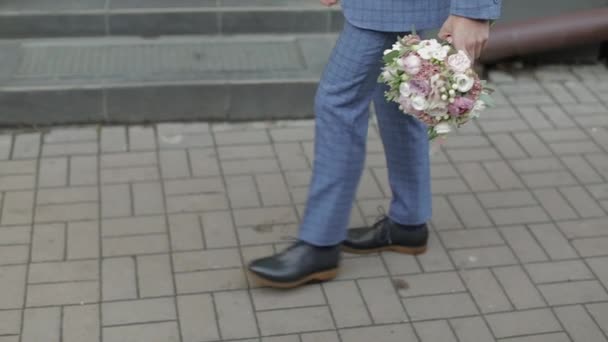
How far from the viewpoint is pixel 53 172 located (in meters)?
4.22

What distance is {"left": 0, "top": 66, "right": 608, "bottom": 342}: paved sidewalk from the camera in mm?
3303

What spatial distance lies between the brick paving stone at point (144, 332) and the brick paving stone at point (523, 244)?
4.72 feet

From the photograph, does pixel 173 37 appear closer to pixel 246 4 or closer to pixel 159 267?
pixel 246 4

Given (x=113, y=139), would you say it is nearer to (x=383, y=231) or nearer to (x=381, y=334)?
(x=383, y=231)

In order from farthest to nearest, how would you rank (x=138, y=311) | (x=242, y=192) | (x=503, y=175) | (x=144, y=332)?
(x=503, y=175) < (x=242, y=192) < (x=138, y=311) < (x=144, y=332)

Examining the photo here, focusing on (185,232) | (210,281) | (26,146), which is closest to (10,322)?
(210,281)

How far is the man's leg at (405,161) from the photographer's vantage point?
3373mm

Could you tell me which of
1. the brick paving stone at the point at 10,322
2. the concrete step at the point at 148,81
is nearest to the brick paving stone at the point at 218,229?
the brick paving stone at the point at 10,322

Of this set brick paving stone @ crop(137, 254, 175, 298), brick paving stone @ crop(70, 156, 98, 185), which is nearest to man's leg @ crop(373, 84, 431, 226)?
brick paving stone @ crop(137, 254, 175, 298)

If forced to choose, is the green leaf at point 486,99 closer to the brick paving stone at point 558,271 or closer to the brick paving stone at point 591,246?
the brick paving stone at point 558,271

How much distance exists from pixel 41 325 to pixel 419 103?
4.96 ft

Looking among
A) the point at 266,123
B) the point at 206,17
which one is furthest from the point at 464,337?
the point at 206,17

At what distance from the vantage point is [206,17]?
17.1ft

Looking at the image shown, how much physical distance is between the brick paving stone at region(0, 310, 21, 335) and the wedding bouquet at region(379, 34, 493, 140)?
1.52 meters
